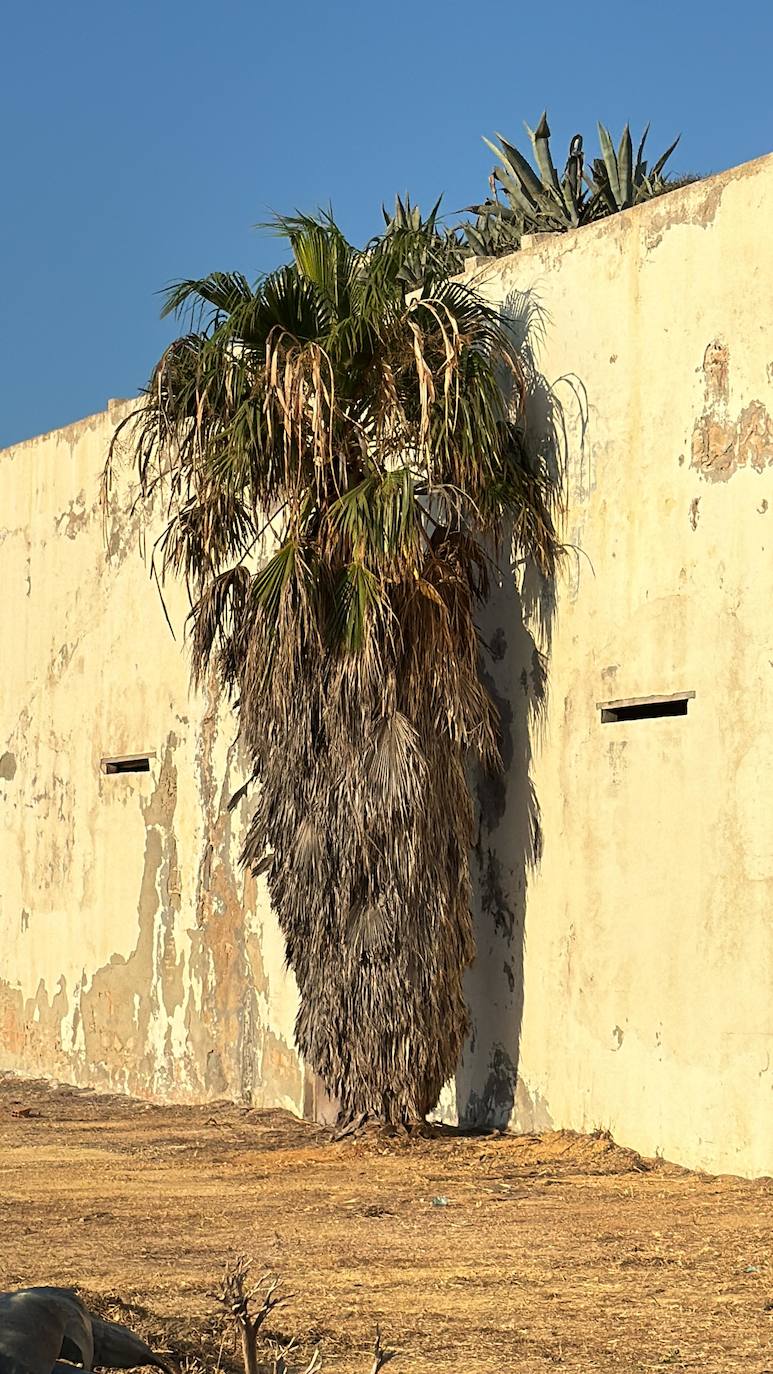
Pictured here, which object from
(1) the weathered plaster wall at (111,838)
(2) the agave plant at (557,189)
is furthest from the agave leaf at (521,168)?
(1) the weathered plaster wall at (111,838)

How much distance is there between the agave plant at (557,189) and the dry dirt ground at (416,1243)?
41.2ft

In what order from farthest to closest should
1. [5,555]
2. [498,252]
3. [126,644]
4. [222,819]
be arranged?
[498,252] < [5,555] < [126,644] < [222,819]

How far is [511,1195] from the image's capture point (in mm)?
8375

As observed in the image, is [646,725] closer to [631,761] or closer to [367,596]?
[631,761]

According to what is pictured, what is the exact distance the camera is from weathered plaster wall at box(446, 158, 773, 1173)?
8.75m

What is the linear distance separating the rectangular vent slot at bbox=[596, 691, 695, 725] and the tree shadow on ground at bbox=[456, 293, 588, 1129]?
0.52 metres

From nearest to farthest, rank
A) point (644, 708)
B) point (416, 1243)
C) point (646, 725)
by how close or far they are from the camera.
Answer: point (416, 1243) → point (646, 725) → point (644, 708)

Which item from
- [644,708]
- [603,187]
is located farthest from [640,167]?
[644,708]

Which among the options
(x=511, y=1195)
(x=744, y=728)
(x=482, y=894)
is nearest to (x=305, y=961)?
(x=482, y=894)

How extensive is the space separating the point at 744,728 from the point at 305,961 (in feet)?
9.11

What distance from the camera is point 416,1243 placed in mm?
7219

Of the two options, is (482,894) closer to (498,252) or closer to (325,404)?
(325,404)

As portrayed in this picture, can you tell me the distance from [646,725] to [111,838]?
5952mm

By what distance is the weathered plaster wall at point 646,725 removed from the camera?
8750mm
